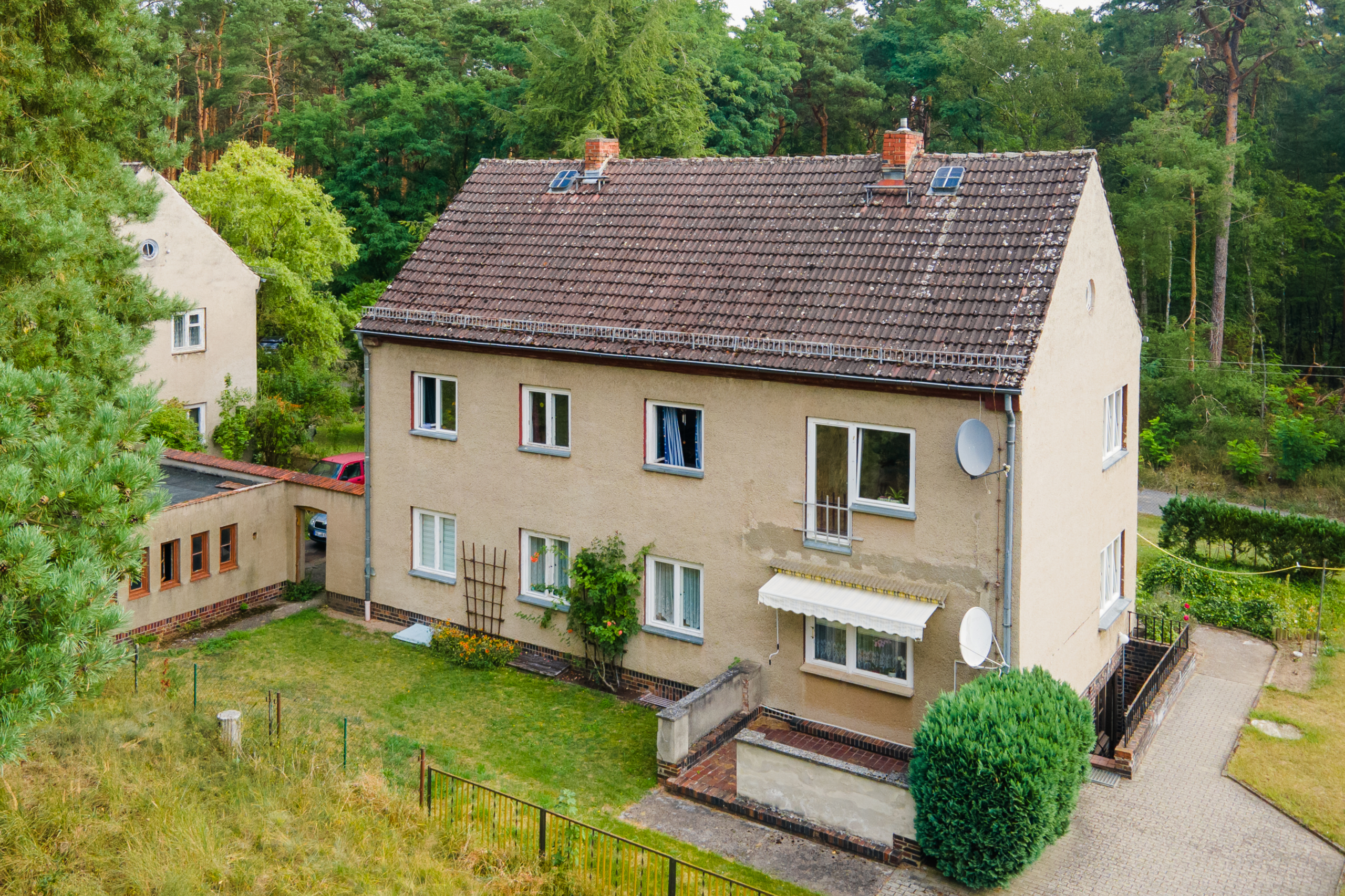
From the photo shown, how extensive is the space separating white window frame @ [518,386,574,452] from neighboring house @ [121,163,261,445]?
56.3 ft

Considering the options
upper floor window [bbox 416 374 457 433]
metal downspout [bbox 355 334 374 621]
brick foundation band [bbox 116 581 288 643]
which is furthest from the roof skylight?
brick foundation band [bbox 116 581 288 643]

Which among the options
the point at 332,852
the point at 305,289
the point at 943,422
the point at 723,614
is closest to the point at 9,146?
the point at 332,852

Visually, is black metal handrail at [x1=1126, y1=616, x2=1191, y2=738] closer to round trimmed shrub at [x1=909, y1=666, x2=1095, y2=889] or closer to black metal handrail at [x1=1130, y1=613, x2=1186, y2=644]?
black metal handrail at [x1=1130, y1=613, x2=1186, y2=644]

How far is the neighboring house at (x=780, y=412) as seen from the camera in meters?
16.6

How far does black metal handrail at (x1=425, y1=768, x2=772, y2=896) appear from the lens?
1320 cm

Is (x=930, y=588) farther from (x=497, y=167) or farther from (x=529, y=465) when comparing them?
(x=497, y=167)

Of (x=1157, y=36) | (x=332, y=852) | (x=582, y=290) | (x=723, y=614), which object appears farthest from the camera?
(x=1157, y=36)

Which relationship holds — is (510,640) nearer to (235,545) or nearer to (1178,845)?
(235,545)

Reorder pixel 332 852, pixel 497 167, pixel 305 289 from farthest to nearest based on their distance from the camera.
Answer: pixel 305 289
pixel 497 167
pixel 332 852

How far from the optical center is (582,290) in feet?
66.8

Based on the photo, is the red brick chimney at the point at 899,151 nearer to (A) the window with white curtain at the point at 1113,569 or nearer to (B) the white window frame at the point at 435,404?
(A) the window with white curtain at the point at 1113,569

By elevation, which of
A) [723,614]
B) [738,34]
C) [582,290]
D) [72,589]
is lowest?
[723,614]

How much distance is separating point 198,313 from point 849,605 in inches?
1045

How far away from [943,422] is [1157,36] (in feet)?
139
